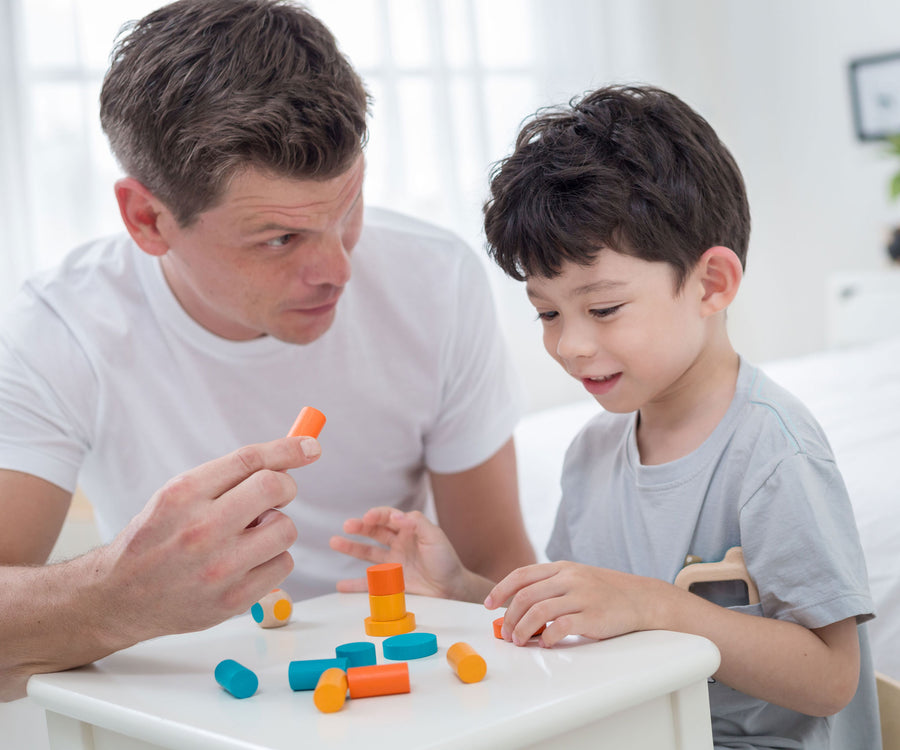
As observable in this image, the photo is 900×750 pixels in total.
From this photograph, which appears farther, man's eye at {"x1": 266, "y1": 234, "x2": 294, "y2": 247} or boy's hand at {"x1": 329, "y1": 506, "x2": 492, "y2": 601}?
man's eye at {"x1": 266, "y1": 234, "x2": 294, "y2": 247}

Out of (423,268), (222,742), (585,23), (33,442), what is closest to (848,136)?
(585,23)

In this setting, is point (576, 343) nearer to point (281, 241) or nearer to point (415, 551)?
point (415, 551)

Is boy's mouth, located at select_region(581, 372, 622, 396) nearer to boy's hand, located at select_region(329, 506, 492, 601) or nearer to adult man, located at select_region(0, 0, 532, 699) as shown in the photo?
boy's hand, located at select_region(329, 506, 492, 601)

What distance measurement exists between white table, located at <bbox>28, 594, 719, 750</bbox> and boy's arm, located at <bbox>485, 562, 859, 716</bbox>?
0.07 feet

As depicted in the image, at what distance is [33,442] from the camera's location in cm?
114

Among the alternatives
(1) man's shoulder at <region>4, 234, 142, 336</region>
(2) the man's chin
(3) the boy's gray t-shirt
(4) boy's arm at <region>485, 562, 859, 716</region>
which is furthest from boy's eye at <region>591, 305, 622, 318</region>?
(1) man's shoulder at <region>4, 234, 142, 336</region>

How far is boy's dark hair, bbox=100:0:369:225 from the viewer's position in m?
1.07

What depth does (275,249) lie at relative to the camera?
1.13 meters

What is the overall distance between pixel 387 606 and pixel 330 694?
0.68ft

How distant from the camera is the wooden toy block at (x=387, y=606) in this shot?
0.84m

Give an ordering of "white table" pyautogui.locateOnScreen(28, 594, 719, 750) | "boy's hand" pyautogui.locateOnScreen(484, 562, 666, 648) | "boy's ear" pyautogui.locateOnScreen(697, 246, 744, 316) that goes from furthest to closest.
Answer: "boy's ear" pyautogui.locateOnScreen(697, 246, 744, 316)
"boy's hand" pyautogui.locateOnScreen(484, 562, 666, 648)
"white table" pyautogui.locateOnScreen(28, 594, 719, 750)

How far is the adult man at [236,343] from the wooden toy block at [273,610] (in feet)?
0.32

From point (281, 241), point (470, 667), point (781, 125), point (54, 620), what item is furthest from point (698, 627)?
point (781, 125)

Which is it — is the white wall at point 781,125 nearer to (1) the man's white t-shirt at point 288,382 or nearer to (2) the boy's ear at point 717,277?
(1) the man's white t-shirt at point 288,382
